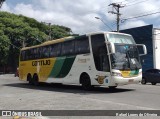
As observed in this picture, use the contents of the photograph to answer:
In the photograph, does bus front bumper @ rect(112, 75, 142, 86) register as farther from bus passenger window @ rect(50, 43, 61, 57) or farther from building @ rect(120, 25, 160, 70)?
building @ rect(120, 25, 160, 70)

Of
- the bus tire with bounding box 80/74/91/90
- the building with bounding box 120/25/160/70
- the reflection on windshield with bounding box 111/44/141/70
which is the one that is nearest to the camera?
the reflection on windshield with bounding box 111/44/141/70

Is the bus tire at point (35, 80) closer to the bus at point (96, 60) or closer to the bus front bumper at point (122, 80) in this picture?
the bus at point (96, 60)

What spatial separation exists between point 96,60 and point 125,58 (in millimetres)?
1665

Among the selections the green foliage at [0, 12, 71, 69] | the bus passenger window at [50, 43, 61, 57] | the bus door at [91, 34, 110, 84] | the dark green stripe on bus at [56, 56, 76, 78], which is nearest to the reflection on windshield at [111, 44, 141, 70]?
the bus door at [91, 34, 110, 84]

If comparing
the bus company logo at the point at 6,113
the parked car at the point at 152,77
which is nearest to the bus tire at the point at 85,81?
the bus company logo at the point at 6,113

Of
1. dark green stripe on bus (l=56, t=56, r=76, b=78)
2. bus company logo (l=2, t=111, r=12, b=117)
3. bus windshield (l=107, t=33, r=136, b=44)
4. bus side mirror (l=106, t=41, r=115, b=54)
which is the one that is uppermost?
bus windshield (l=107, t=33, r=136, b=44)

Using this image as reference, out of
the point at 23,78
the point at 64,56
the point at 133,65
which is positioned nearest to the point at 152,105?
the point at 133,65

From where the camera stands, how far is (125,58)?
18.9m

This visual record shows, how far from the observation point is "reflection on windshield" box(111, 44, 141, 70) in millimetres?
18483

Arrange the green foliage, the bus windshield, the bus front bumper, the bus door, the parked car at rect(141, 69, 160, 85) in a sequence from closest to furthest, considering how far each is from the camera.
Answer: the bus front bumper, the bus door, the bus windshield, the parked car at rect(141, 69, 160, 85), the green foliage

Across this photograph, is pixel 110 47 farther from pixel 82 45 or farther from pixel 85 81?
pixel 85 81

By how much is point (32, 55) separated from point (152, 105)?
16.5 m

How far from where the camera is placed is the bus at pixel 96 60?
1853 cm

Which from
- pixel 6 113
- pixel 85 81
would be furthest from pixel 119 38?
pixel 6 113
